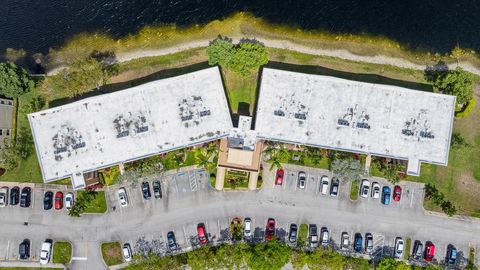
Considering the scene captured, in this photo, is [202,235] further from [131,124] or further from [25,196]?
[25,196]

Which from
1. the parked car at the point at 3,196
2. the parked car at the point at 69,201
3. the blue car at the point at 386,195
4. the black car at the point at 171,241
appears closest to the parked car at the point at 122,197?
the parked car at the point at 69,201

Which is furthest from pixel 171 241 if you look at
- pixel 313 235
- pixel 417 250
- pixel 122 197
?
pixel 417 250

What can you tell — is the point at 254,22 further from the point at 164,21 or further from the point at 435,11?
the point at 435,11

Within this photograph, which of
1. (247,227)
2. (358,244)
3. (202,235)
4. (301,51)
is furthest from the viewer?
(301,51)

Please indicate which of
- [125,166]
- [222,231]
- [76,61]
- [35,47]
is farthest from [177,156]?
[35,47]

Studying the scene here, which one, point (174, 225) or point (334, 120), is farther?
point (174, 225)
